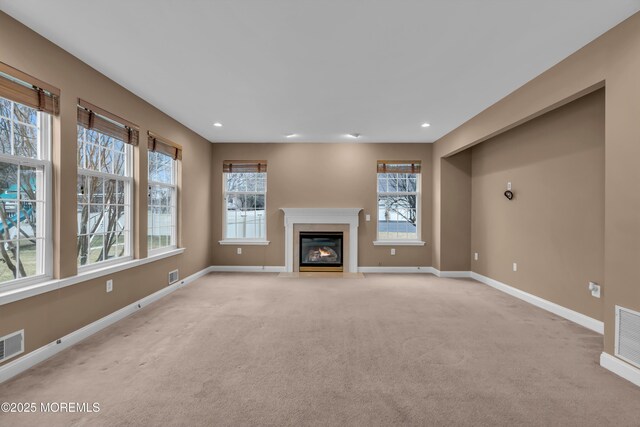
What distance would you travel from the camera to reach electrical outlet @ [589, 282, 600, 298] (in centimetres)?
315

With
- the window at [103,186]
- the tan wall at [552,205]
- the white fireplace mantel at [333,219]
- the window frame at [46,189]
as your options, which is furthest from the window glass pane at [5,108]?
the tan wall at [552,205]

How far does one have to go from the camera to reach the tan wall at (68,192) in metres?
2.31

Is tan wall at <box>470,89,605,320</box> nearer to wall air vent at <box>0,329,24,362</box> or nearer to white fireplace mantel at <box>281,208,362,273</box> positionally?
white fireplace mantel at <box>281,208,362,273</box>

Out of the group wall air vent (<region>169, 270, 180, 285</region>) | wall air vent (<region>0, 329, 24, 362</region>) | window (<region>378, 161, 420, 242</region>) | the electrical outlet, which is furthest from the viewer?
window (<region>378, 161, 420, 242</region>)

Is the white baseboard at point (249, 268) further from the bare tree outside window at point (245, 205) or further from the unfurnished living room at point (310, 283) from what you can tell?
the unfurnished living room at point (310, 283)

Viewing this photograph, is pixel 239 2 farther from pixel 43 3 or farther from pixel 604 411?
pixel 604 411

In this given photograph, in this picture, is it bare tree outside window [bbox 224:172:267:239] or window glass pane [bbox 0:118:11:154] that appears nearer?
window glass pane [bbox 0:118:11:154]

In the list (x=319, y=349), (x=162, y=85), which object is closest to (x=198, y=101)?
(x=162, y=85)

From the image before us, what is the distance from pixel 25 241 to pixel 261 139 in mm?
4028

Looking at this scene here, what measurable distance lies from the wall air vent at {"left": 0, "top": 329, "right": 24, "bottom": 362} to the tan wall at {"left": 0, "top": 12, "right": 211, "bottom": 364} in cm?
5

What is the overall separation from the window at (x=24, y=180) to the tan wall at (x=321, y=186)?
3.60 meters

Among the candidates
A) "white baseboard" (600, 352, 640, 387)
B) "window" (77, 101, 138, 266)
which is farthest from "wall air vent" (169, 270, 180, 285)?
"white baseboard" (600, 352, 640, 387)

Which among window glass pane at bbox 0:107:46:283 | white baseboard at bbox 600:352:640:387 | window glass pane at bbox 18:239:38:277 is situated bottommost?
white baseboard at bbox 600:352:640:387

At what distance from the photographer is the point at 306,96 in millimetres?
3664
